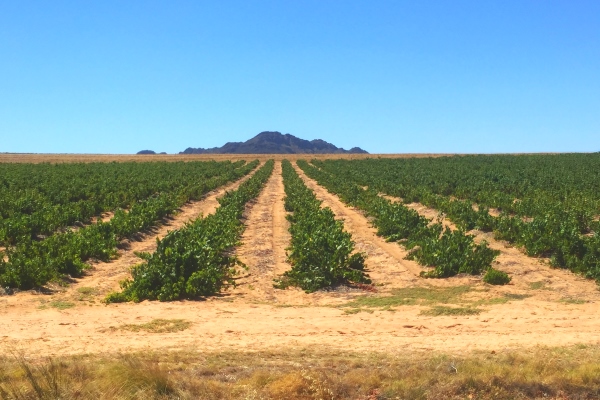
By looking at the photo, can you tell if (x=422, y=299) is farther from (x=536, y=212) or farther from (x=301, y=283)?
(x=536, y=212)

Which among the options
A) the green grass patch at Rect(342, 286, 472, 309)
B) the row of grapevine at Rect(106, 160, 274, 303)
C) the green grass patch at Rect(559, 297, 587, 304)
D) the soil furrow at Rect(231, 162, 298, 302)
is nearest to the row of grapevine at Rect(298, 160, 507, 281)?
A: the green grass patch at Rect(342, 286, 472, 309)

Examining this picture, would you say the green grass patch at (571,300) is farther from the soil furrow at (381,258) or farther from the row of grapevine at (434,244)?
the soil furrow at (381,258)

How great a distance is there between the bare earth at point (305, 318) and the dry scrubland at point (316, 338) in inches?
1.3

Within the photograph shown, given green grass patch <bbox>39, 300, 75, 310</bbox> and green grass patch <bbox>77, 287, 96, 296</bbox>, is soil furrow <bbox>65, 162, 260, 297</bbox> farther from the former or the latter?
green grass patch <bbox>39, 300, 75, 310</bbox>

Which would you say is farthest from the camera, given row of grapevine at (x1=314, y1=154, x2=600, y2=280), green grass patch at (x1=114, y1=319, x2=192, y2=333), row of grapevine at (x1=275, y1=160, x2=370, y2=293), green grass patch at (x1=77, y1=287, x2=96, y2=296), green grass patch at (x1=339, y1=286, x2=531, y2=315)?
row of grapevine at (x1=314, y1=154, x2=600, y2=280)

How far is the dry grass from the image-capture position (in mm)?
6199

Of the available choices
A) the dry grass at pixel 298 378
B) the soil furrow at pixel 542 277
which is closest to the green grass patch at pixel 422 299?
the soil furrow at pixel 542 277

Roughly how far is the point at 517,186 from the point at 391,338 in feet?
88.3

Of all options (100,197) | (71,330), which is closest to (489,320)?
(71,330)

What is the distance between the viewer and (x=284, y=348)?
816cm

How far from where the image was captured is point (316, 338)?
883cm

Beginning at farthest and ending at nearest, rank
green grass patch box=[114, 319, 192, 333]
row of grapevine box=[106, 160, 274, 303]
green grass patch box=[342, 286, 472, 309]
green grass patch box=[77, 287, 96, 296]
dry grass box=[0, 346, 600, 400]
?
green grass patch box=[77, 287, 96, 296], row of grapevine box=[106, 160, 274, 303], green grass patch box=[342, 286, 472, 309], green grass patch box=[114, 319, 192, 333], dry grass box=[0, 346, 600, 400]

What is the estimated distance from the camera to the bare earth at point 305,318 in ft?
27.8

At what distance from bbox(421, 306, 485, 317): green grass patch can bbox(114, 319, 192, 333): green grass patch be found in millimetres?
4072
